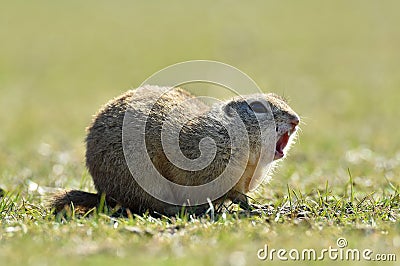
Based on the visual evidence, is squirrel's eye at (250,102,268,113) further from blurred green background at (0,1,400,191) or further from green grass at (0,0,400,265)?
blurred green background at (0,1,400,191)

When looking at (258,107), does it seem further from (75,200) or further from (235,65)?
(235,65)

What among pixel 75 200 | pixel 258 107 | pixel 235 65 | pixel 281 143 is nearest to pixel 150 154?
pixel 75 200

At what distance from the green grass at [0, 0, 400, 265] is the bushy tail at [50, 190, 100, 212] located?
19 centimetres

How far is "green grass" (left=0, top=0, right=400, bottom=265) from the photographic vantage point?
18.4ft

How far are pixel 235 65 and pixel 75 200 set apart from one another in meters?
15.9

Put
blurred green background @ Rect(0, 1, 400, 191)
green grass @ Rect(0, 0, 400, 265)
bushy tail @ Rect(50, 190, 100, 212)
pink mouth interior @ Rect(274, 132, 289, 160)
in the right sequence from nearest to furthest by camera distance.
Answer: green grass @ Rect(0, 0, 400, 265)
bushy tail @ Rect(50, 190, 100, 212)
pink mouth interior @ Rect(274, 132, 289, 160)
blurred green background @ Rect(0, 1, 400, 191)

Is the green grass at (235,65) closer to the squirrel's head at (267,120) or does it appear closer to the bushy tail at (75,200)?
the bushy tail at (75,200)

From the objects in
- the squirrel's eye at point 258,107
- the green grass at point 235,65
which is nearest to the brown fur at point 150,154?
the squirrel's eye at point 258,107

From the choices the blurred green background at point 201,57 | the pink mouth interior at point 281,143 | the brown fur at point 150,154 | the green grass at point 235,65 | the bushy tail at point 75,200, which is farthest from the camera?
the blurred green background at point 201,57

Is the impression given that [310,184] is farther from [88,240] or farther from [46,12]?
[46,12]

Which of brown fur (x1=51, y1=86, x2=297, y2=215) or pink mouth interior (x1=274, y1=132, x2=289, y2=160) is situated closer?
brown fur (x1=51, y1=86, x2=297, y2=215)

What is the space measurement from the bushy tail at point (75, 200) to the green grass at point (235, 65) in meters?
0.19

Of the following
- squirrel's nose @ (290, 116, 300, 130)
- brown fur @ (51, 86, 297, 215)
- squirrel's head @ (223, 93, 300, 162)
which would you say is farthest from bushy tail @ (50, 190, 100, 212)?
squirrel's nose @ (290, 116, 300, 130)

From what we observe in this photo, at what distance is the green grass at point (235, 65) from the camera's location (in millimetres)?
5594
